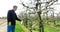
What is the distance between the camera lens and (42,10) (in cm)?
1334

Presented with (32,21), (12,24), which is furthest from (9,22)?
(32,21)

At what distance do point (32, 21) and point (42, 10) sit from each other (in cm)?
165

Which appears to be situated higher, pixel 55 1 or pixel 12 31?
pixel 55 1

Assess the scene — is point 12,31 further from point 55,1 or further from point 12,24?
point 55,1

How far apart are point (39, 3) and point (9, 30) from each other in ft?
17.3

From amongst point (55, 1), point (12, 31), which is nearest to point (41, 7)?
point (55, 1)

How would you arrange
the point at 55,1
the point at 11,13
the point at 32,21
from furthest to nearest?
the point at 32,21
the point at 55,1
the point at 11,13

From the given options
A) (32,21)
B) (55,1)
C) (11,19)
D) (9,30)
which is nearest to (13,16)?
(11,19)

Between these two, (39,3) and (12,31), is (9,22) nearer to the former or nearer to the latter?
(12,31)

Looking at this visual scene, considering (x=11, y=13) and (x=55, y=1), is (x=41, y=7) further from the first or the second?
(x=11, y=13)

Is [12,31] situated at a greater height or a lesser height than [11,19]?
lesser

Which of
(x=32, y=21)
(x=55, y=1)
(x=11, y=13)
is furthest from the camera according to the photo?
(x=32, y=21)

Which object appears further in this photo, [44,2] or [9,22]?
[44,2]

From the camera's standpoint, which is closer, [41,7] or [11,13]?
[11,13]
